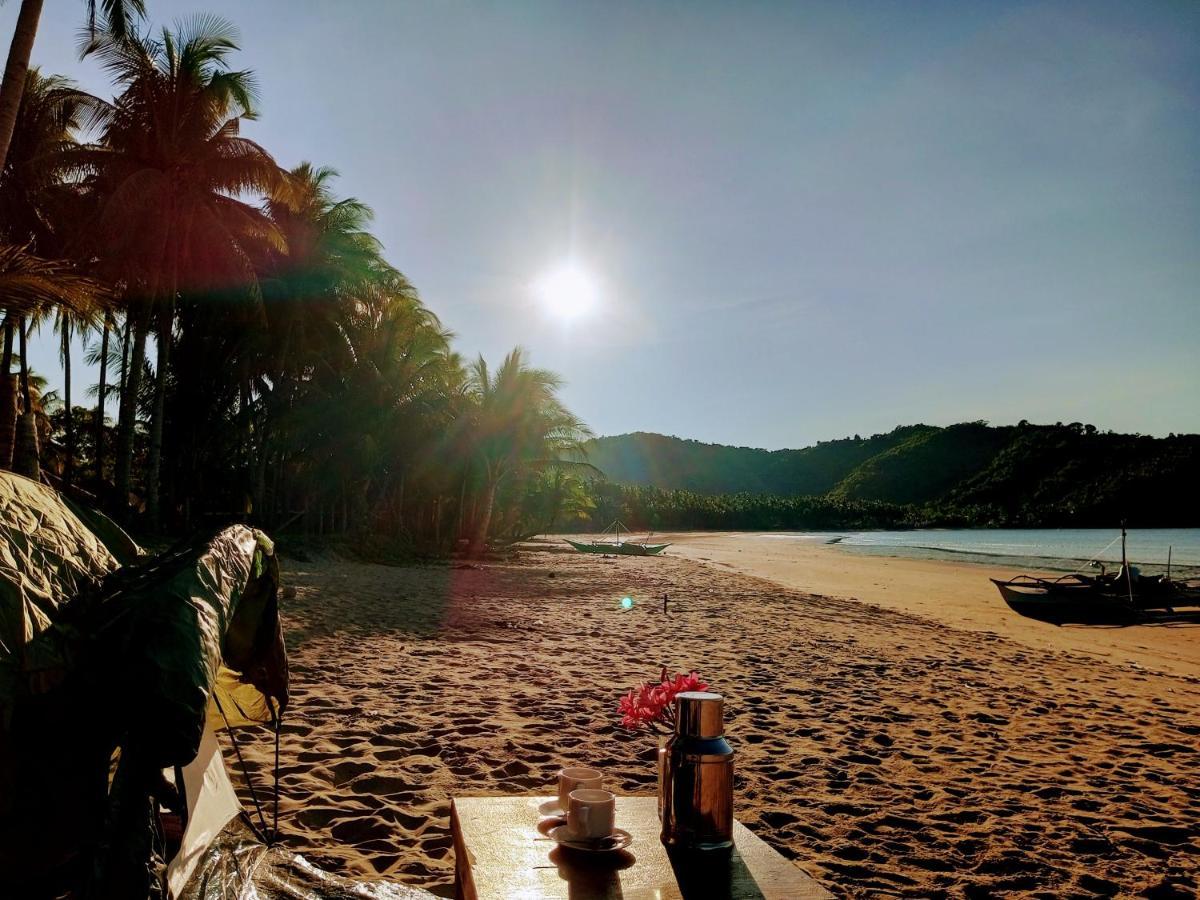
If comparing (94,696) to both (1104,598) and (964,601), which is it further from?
(964,601)

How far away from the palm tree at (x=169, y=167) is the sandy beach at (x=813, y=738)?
8872 mm

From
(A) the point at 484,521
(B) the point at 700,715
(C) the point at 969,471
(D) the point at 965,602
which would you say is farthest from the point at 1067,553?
(C) the point at 969,471

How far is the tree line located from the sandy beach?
6571mm

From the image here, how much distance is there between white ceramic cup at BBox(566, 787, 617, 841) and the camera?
77.3 inches

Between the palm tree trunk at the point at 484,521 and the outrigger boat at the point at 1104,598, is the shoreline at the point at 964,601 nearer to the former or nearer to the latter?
the outrigger boat at the point at 1104,598

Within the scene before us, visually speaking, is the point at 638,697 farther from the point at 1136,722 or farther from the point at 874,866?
the point at 1136,722

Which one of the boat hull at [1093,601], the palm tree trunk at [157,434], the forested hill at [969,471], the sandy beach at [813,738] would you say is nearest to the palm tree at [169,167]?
the palm tree trunk at [157,434]

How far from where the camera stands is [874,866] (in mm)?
3088

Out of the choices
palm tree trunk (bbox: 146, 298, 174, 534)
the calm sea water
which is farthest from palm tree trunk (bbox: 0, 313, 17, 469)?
the calm sea water

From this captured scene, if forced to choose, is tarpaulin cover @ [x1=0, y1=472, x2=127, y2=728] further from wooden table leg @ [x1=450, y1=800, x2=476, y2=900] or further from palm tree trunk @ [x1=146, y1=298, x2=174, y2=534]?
palm tree trunk @ [x1=146, y1=298, x2=174, y2=534]

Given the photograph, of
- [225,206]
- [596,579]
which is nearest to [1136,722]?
[596,579]

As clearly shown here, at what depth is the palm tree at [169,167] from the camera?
14312mm

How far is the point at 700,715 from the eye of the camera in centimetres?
199

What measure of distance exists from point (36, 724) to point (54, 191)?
18.0 m
